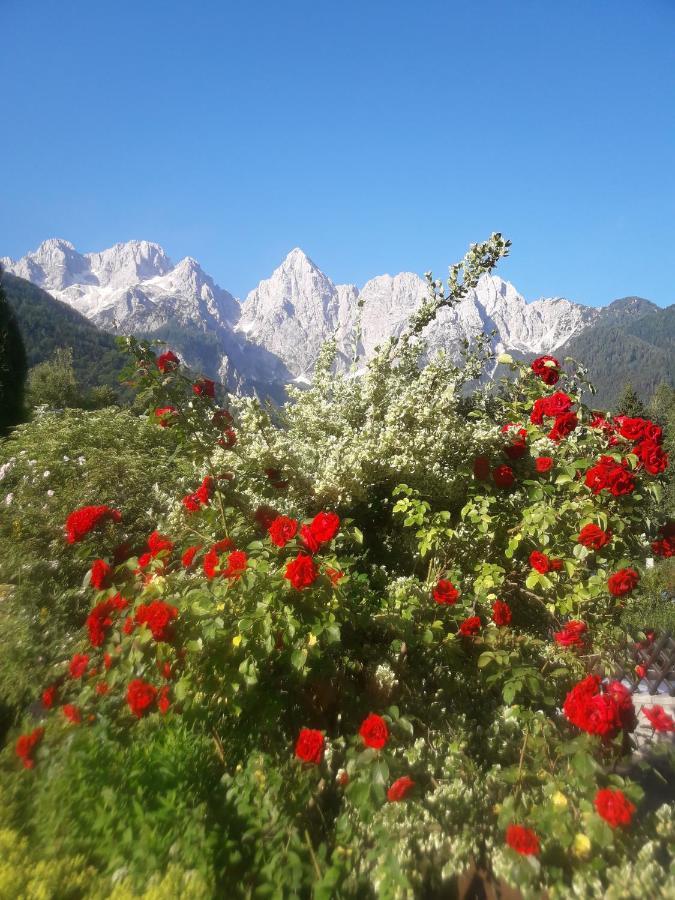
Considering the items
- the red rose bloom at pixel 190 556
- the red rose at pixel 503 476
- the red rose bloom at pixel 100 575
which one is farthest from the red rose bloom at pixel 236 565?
the red rose at pixel 503 476

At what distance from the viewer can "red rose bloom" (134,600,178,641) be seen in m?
2.21

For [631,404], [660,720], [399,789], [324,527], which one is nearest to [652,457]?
[660,720]

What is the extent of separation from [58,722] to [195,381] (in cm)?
244

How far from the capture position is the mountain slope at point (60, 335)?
8580cm

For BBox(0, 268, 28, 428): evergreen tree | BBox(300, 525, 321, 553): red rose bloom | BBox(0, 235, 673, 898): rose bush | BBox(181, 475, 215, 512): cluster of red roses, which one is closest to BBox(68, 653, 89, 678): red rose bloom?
BBox(0, 235, 673, 898): rose bush

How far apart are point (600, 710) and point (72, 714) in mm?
2425

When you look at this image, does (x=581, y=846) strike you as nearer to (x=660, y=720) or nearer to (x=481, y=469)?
(x=660, y=720)

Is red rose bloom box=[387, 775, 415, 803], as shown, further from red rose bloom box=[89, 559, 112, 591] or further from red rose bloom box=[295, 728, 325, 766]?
red rose bloom box=[89, 559, 112, 591]

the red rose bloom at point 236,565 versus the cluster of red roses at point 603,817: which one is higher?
the red rose bloom at point 236,565

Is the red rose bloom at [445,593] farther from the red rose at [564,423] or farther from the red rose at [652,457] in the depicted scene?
the red rose at [652,457]

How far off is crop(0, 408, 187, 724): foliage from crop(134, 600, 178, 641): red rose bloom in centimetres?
108

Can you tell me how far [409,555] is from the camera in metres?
4.32

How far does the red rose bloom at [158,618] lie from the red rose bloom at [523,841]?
1.71 m

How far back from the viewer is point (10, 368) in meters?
13.6
